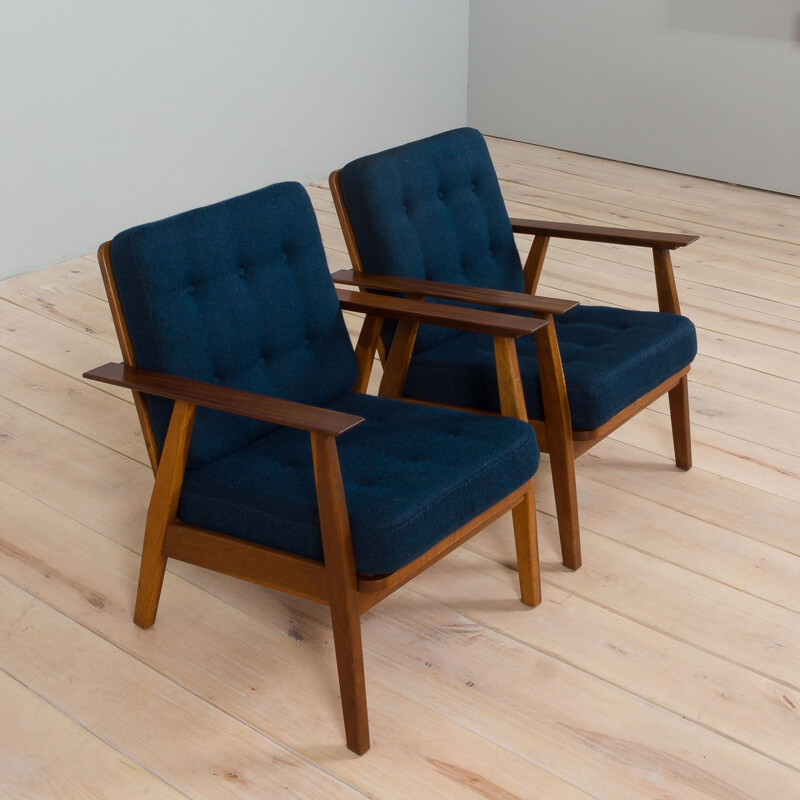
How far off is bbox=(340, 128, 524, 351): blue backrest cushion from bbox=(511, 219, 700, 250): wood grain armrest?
0.33 feet

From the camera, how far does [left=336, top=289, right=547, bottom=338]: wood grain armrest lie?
2264mm

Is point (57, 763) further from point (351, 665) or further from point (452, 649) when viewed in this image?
point (452, 649)

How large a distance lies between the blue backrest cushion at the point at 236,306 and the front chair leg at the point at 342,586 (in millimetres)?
418

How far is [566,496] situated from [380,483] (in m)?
0.63

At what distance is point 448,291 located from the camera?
255cm

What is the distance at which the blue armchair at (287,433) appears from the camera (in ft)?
6.19

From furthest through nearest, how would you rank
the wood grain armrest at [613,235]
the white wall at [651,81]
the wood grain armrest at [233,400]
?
the white wall at [651,81] < the wood grain armrest at [613,235] < the wood grain armrest at [233,400]

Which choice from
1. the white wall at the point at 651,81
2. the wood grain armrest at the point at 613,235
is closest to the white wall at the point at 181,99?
the white wall at the point at 651,81

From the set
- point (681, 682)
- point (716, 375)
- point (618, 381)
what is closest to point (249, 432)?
point (618, 381)

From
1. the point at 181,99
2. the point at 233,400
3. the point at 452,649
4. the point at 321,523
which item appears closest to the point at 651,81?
the point at 181,99

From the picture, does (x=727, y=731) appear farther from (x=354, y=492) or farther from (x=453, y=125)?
(x=453, y=125)

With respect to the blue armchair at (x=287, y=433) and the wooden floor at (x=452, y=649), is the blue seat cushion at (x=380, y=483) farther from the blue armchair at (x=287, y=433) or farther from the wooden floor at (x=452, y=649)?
the wooden floor at (x=452, y=649)

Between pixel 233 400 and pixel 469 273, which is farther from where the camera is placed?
pixel 469 273

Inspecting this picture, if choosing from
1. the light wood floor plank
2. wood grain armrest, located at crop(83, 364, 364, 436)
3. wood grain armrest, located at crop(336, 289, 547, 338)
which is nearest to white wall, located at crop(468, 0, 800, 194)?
wood grain armrest, located at crop(336, 289, 547, 338)
